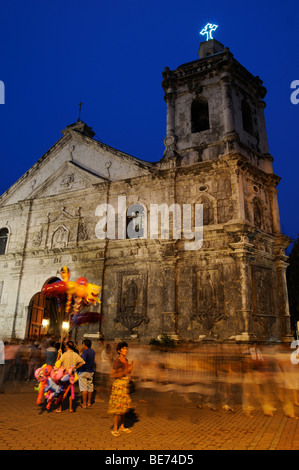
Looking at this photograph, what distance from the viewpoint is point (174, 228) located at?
50.5 ft

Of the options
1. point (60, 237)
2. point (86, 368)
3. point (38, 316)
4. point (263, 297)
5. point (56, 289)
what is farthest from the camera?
point (38, 316)

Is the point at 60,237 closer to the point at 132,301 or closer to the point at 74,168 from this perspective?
the point at 74,168

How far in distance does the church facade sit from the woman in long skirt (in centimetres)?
799

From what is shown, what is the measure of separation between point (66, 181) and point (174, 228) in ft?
27.3

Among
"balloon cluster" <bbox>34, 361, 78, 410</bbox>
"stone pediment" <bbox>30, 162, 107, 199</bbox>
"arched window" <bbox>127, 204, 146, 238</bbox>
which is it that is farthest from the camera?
"stone pediment" <bbox>30, 162, 107, 199</bbox>

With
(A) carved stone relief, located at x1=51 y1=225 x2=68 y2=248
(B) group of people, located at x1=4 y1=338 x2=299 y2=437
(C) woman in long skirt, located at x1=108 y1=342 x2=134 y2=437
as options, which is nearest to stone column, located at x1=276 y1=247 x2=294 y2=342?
(B) group of people, located at x1=4 y1=338 x2=299 y2=437

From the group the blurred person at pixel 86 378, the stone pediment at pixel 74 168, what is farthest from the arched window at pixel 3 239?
the blurred person at pixel 86 378

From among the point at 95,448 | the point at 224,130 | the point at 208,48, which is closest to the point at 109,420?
the point at 95,448

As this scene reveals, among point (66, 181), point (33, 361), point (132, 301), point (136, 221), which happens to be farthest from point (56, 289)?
point (66, 181)

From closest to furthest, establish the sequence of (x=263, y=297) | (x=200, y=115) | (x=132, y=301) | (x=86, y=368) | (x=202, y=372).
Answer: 1. (x=86, y=368)
2. (x=202, y=372)
3. (x=263, y=297)
4. (x=132, y=301)
5. (x=200, y=115)

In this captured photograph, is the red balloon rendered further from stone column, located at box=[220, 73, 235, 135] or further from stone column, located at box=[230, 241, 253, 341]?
stone column, located at box=[220, 73, 235, 135]

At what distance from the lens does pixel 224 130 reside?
16250 millimetres

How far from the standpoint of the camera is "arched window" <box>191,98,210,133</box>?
59.3 ft
